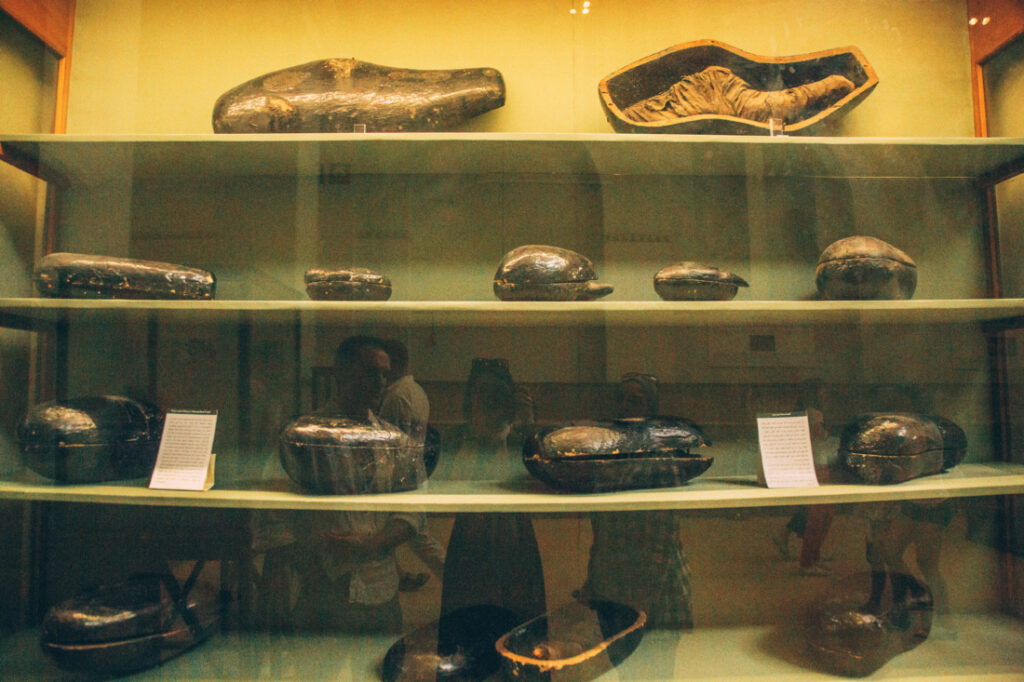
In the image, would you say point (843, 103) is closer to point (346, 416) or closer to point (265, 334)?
point (346, 416)

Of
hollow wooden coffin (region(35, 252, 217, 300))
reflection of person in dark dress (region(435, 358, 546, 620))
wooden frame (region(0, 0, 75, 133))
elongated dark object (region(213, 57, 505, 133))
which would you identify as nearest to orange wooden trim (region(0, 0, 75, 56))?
wooden frame (region(0, 0, 75, 133))

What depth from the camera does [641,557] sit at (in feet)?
4.20

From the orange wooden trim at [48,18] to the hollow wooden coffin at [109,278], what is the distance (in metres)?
0.62

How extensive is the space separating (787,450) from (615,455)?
403mm

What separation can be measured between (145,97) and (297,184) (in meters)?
0.46

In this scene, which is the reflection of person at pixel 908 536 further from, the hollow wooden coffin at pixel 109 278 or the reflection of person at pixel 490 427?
the hollow wooden coffin at pixel 109 278

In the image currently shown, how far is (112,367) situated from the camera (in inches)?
51.3

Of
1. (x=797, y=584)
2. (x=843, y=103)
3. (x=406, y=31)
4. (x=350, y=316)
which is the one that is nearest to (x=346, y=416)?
(x=350, y=316)

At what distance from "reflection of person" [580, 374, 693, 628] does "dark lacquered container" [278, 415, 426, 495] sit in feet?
1.58

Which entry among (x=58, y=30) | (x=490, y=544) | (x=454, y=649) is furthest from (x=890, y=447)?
(x=58, y=30)

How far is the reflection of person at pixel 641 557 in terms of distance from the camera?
1250mm

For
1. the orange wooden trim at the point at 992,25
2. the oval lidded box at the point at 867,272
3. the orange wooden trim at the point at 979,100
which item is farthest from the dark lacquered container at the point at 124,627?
the orange wooden trim at the point at 992,25

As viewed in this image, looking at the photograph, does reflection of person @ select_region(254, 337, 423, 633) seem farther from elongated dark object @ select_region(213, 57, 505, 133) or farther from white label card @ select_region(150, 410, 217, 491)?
elongated dark object @ select_region(213, 57, 505, 133)

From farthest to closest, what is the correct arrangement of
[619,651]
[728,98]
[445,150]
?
[728,98] → [445,150] → [619,651]
